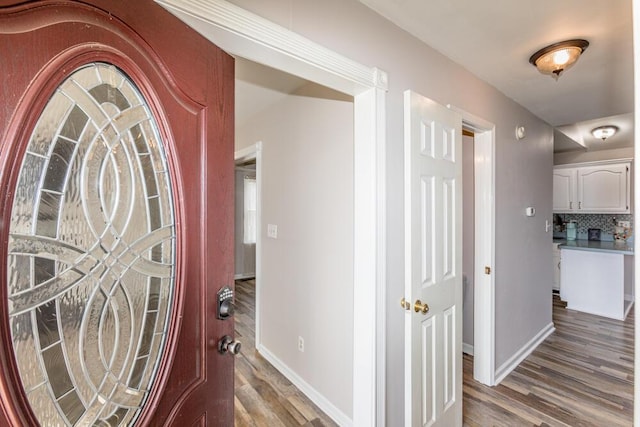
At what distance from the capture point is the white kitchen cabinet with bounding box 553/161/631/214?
4.32 metres

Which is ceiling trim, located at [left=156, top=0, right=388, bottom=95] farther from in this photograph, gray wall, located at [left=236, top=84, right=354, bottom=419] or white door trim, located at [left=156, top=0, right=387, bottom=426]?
gray wall, located at [left=236, top=84, right=354, bottom=419]

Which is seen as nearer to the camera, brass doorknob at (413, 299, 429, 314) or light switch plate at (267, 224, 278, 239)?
brass doorknob at (413, 299, 429, 314)

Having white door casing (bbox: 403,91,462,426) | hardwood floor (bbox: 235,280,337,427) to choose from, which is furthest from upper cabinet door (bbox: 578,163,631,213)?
hardwood floor (bbox: 235,280,337,427)

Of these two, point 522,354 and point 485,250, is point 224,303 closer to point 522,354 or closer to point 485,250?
point 485,250

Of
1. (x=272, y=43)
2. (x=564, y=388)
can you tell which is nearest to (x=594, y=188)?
(x=564, y=388)

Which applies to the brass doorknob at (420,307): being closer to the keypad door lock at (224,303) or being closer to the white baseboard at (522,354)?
the keypad door lock at (224,303)

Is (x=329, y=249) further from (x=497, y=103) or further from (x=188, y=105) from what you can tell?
(x=497, y=103)

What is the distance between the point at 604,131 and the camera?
375 centimetres

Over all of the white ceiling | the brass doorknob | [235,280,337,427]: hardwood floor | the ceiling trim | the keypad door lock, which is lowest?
[235,280,337,427]: hardwood floor

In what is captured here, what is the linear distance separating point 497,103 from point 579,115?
1.33 m

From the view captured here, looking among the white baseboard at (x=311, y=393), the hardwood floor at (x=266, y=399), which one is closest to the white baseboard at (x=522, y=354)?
the white baseboard at (x=311, y=393)

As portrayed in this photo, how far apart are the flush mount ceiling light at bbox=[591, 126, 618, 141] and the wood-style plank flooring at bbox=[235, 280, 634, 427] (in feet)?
8.38

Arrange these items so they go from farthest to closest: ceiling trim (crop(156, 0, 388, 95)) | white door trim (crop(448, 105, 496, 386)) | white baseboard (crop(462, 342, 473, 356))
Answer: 1. white baseboard (crop(462, 342, 473, 356))
2. white door trim (crop(448, 105, 496, 386))
3. ceiling trim (crop(156, 0, 388, 95))

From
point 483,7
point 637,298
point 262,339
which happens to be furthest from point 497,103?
point 262,339
